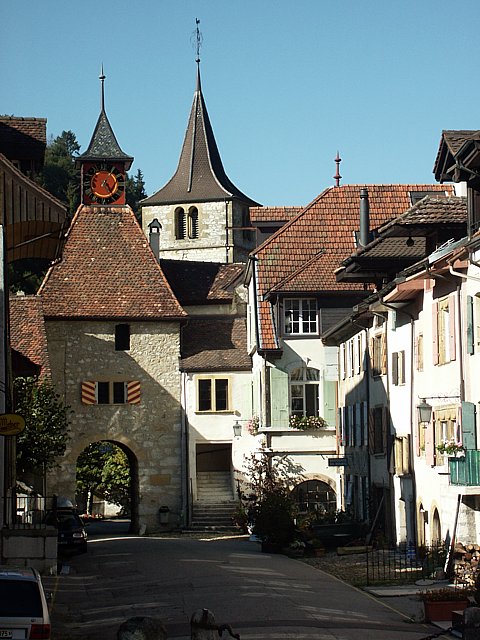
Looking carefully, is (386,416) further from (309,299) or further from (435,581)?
(309,299)

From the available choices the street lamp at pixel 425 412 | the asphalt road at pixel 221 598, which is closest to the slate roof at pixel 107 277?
the asphalt road at pixel 221 598

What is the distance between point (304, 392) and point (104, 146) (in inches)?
778

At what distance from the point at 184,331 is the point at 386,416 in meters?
21.5

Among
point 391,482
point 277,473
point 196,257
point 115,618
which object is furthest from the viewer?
point 196,257

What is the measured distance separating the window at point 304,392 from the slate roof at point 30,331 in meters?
8.23

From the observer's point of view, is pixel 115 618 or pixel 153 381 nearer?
pixel 115 618

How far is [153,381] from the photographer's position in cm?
5088

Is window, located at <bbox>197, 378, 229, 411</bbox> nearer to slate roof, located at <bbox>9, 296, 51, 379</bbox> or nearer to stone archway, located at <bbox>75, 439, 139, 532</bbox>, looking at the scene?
stone archway, located at <bbox>75, 439, 139, 532</bbox>

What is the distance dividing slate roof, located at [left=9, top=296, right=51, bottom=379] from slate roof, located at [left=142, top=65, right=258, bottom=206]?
40.2 metres

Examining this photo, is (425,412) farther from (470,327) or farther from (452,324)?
(470,327)

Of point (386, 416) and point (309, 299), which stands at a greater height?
point (309, 299)

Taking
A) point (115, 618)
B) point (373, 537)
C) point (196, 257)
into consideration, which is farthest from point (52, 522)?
point (196, 257)

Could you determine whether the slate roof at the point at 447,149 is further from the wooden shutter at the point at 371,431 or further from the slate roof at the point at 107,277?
the slate roof at the point at 107,277

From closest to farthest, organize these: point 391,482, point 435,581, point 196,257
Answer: point 435,581 < point 391,482 < point 196,257
